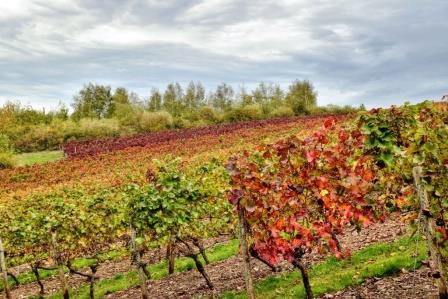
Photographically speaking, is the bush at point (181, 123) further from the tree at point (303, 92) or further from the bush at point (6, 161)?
the bush at point (6, 161)

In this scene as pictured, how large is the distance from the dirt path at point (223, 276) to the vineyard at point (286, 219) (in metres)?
0.05

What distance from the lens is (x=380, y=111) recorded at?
7.15 meters

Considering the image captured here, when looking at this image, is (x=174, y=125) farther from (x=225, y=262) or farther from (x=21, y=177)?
(x=225, y=262)

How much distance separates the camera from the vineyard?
7.14 m

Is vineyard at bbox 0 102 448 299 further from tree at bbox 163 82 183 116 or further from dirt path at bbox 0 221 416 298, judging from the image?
tree at bbox 163 82 183 116

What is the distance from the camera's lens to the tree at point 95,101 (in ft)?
346

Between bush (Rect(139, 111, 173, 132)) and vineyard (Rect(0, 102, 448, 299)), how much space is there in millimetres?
58069

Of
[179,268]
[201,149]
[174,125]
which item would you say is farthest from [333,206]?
[174,125]

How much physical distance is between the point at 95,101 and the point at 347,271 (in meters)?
101

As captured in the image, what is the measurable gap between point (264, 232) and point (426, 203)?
11.9 ft

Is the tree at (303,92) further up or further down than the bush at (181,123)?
further up

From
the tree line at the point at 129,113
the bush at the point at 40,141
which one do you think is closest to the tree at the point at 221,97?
the tree line at the point at 129,113

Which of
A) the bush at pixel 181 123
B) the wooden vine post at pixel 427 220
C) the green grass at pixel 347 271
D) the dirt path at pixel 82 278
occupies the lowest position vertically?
the dirt path at pixel 82 278

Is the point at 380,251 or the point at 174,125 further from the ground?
the point at 174,125
